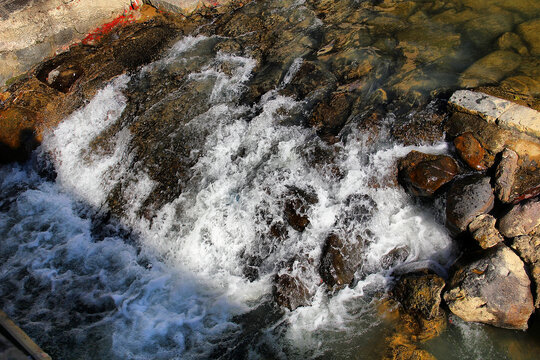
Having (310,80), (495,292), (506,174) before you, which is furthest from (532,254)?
(310,80)

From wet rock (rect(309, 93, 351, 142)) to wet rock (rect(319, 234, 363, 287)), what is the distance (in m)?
1.56

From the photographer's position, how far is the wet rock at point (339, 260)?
409cm

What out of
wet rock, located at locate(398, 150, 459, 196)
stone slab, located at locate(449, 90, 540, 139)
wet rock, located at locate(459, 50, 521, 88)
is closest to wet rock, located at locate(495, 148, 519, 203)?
stone slab, located at locate(449, 90, 540, 139)

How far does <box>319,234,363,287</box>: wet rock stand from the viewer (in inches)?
161

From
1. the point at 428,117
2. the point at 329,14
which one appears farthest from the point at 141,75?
the point at 428,117

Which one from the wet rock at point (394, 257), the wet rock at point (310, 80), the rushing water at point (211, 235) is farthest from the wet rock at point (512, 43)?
the wet rock at point (394, 257)

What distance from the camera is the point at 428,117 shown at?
15.4 ft

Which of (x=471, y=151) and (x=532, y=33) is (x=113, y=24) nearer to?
(x=471, y=151)

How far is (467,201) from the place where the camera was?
3.85m

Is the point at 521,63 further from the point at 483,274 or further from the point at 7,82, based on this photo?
the point at 7,82

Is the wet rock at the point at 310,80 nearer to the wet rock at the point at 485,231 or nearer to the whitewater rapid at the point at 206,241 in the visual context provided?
the whitewater rapid at the point at 206,241

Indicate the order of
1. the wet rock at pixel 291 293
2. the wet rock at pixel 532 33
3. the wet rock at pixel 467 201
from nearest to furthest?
the wet rock at pixel 467 201 < the wet rock at pixel 291 293 < the wet rock at pixel 532 33

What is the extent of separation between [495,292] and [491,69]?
3.34 m

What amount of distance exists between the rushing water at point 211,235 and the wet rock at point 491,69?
0.19 metres
